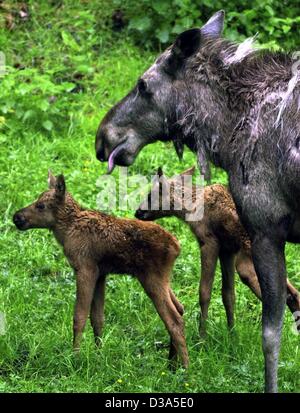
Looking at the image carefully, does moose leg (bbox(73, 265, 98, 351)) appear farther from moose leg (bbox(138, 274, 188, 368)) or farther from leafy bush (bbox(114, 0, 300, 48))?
leafy bush (bbox(114, 0, 300, 48))

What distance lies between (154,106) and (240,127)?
0.68 m

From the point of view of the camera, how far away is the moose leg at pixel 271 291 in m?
6.52

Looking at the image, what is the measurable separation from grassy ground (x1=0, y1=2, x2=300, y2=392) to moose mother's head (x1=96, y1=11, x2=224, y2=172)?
1.43 m

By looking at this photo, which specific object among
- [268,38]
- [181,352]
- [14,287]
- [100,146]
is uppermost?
[268,38]

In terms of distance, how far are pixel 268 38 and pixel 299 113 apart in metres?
5.71

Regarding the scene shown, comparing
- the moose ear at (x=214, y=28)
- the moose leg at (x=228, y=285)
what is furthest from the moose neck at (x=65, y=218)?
the moose ear at (x=214, y=28)

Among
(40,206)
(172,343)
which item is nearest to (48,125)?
(40,206)

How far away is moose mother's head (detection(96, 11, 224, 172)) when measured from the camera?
6.94 meters

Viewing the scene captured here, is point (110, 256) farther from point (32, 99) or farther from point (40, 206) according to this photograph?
point (32, 99)

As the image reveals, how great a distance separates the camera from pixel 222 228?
7.97m

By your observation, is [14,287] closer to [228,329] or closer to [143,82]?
[228,329]

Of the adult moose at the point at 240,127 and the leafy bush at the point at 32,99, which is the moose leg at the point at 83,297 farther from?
the leafy bush at the point at 32,99

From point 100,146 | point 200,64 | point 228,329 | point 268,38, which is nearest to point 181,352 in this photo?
point 228,329

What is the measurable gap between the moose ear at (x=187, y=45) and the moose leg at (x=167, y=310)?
1.66m
